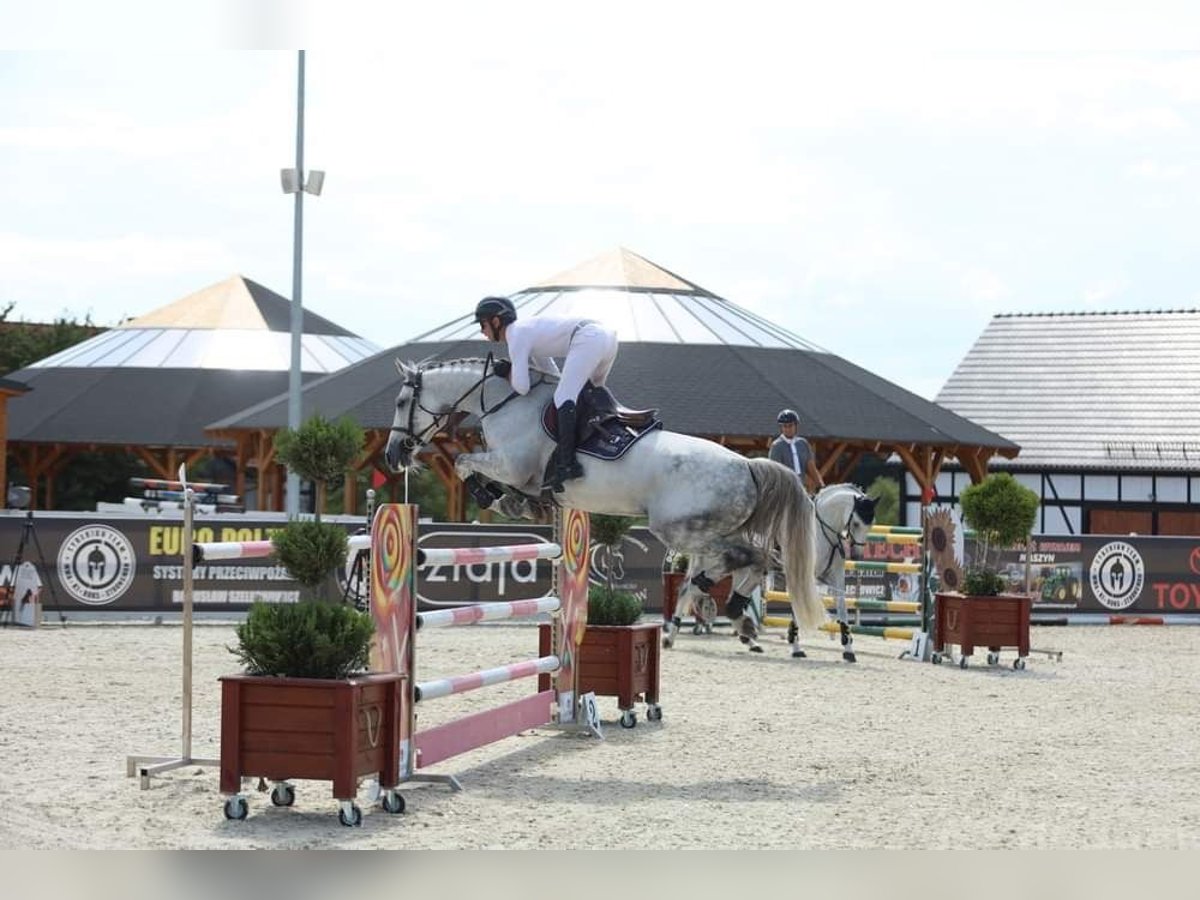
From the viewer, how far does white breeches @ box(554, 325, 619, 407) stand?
847cm

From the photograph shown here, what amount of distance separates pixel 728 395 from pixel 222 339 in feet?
66.6

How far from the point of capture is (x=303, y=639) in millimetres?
7258

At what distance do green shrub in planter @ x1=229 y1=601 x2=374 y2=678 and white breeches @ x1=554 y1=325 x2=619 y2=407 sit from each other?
68.3 inches

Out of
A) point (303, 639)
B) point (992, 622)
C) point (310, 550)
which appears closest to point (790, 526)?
point (310, 550)

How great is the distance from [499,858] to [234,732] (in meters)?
1.64

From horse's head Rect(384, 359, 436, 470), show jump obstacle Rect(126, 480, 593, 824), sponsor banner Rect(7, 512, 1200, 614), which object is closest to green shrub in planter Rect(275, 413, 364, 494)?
horse's head Rect(384, 359, 436, 470)

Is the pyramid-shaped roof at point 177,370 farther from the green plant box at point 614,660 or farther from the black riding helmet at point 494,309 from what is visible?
the black riding helmet at point 494,309

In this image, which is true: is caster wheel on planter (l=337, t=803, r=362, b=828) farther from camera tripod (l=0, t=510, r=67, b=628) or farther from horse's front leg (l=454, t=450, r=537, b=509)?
camera tripod (l=0, t=510, r=67, b=628)

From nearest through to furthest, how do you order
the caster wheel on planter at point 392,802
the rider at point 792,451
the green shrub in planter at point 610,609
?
the caster wheel on planter at point 392,802 < the green shrub in planter at point 610,609 < the rider at point 792,451

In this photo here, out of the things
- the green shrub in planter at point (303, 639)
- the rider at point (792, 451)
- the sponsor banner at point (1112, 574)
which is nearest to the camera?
the green shrub in planter at point (303, 639)

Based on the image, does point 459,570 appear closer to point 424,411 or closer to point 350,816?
point 424,411

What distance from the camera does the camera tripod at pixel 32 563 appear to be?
18.8 metres

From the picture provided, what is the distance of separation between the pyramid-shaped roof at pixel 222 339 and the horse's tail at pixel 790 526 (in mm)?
38632

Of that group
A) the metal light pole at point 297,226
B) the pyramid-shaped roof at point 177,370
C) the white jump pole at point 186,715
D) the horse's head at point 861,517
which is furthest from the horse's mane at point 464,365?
the pyramid-shaped roof at point 177,370
